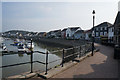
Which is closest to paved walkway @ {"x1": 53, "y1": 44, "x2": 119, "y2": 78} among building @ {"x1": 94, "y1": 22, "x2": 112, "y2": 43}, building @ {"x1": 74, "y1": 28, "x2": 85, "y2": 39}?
building @ {"x1": 94, "y1": 22, "x2": 112, "y2": 43}

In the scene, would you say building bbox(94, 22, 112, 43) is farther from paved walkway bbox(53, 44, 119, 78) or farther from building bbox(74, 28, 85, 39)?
paved walkway bbox(53, 44, 119, 78)

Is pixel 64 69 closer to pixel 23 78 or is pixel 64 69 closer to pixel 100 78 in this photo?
pixel 100 78

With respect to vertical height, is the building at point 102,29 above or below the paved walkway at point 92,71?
above

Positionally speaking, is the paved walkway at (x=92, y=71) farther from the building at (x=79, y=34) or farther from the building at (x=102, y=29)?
the building at (x=79, y=34)

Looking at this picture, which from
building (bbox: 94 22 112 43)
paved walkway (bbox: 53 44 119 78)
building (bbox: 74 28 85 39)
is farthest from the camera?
building (bbox: 74 28 85 39)

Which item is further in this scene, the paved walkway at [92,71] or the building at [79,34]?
the building at [79,34]


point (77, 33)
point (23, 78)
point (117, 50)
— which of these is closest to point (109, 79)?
point (23, 78)

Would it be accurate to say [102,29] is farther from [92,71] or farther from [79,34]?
[92,71]

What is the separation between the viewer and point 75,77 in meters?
4.26

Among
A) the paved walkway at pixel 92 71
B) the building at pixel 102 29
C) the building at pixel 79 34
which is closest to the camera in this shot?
the paved walkway at pixel 92 71

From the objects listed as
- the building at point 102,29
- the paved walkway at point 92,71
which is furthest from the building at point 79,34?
the paved walkway at point 92,71

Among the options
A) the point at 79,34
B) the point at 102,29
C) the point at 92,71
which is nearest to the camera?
the point at 92,71

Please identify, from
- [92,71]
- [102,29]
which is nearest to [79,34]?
[102,29]

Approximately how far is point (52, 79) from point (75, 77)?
1.01m
